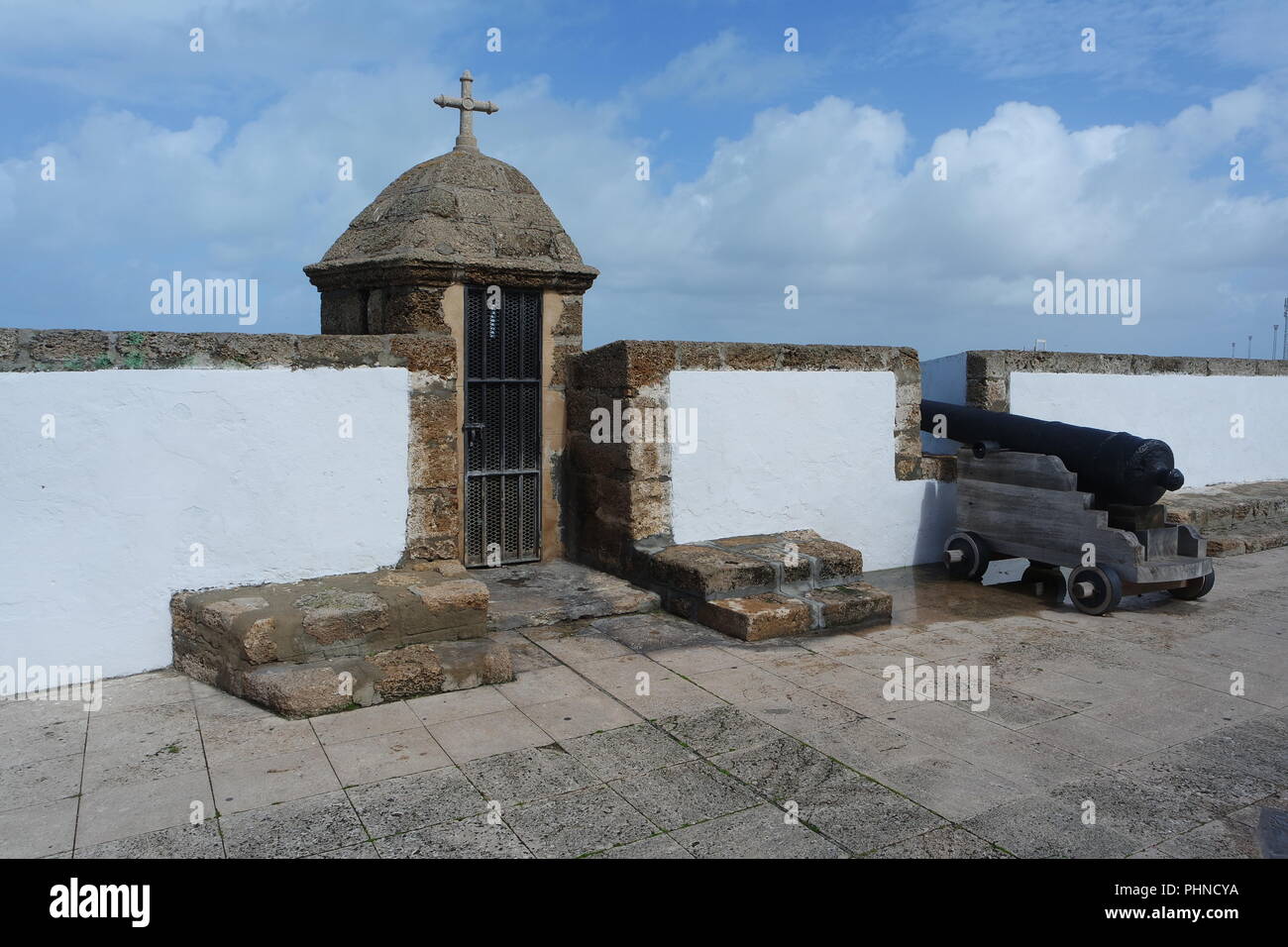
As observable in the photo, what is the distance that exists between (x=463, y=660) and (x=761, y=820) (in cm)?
182

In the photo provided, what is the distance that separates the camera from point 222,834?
301 cm

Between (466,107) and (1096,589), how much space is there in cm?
547

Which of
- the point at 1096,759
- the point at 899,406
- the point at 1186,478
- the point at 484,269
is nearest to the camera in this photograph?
the point at 1096,759

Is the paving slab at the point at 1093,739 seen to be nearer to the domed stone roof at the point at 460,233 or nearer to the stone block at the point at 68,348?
the domed stone roof at the point at 460,233

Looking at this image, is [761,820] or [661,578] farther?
[661,578]

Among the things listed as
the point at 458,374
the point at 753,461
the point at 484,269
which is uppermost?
the point at 484,269

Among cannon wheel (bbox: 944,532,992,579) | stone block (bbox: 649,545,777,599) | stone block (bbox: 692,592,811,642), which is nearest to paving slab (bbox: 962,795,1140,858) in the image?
stone block (bbox: 692,592,811,642)

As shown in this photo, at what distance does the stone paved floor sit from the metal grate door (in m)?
1.51

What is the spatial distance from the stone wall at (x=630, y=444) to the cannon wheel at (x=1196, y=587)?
263cm

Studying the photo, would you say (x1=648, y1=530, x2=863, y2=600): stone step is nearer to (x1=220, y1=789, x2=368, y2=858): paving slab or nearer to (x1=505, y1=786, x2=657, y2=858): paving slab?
(x1=505, y1=786, x2=657, y2=858): paving slab

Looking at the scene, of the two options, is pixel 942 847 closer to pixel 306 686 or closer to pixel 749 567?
pixel 306 686

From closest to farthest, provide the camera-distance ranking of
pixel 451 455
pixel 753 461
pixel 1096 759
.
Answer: pixel 1096 759 < pixel 451 455 < pixel 753 461

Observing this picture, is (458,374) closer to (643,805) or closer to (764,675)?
(764,675)
